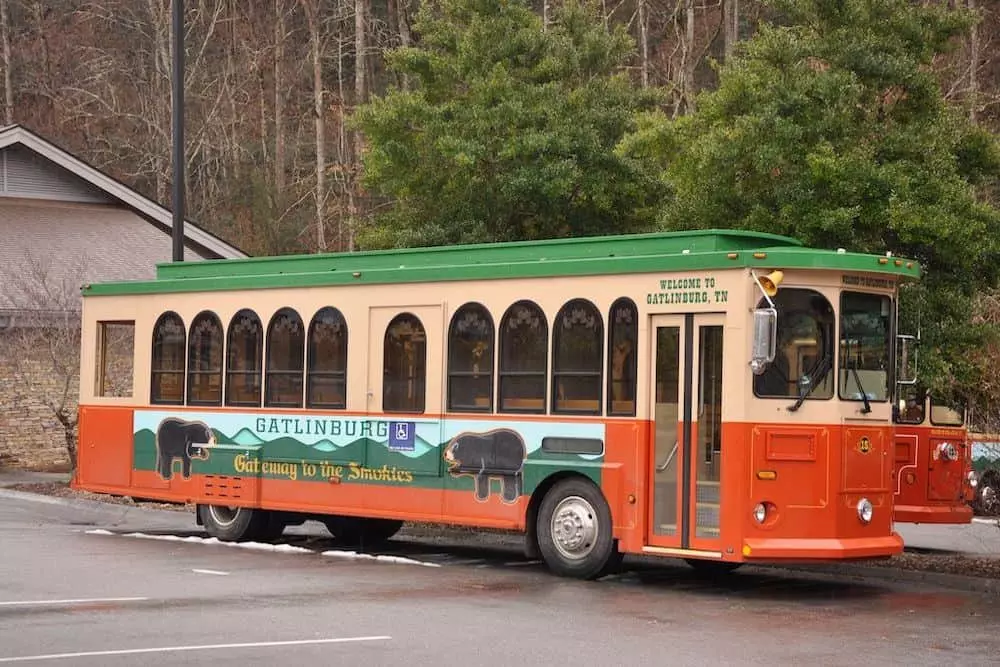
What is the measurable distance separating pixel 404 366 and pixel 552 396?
2.02 metres

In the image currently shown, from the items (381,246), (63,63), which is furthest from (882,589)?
(63,63)

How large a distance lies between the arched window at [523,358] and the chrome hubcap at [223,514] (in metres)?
4.45

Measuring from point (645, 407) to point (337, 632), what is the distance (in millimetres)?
4395

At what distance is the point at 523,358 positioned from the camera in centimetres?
1589

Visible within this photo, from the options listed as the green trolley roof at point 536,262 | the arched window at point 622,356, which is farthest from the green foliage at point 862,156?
the arched window at point 622,356

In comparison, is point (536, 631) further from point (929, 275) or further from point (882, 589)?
point (929, 275)

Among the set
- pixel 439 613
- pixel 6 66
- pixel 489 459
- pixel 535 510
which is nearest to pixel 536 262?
pixel 489 459

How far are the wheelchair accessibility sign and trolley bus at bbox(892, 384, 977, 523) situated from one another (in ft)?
17.2

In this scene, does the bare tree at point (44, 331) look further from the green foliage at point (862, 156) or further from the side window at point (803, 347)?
the side window at point (803, 347)

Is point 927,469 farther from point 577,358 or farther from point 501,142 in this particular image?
point 501,142

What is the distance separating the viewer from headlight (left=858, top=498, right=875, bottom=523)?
563 inches

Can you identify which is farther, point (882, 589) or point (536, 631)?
point (882, 589)

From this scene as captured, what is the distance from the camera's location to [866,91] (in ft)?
60.8

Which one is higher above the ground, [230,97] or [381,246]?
[230,97]
